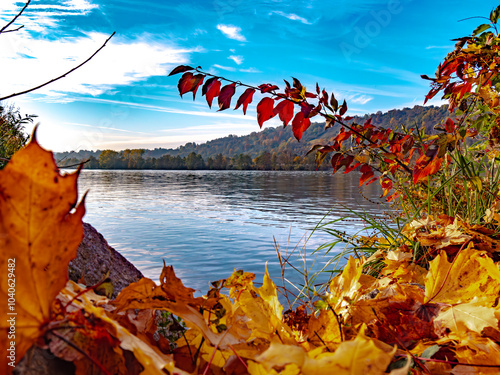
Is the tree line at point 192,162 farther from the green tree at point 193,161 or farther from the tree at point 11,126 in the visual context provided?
the tree at point 11,126

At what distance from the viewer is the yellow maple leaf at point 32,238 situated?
300mm

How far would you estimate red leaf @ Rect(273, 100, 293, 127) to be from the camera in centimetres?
179

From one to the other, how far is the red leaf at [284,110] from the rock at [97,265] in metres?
1.22

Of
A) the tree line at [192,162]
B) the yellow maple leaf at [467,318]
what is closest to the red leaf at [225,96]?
the yellow maple leaf at [467,318]

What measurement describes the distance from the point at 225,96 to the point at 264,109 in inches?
8.7

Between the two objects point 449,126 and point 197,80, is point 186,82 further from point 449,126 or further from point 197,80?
point 449,126

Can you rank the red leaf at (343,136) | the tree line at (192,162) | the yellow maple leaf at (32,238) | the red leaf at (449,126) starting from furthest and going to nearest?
1. the tree line at (192,162)
2. the red leaf at (343,136)
3. the red leaf at (449,126)
4. the yellow maple leaf at (32,238)

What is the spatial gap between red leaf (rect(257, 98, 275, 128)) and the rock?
1139 millimetres

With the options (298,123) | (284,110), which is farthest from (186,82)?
(298,123)

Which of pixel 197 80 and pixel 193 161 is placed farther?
pixel 193 161

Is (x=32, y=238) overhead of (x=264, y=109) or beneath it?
beneath

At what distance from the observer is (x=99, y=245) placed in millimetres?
2305

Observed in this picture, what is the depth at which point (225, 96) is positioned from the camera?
1.79m

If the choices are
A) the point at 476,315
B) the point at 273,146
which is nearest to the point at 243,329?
the point at 476,315
